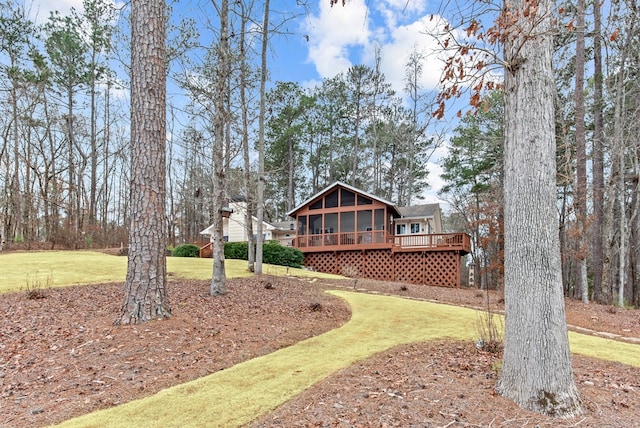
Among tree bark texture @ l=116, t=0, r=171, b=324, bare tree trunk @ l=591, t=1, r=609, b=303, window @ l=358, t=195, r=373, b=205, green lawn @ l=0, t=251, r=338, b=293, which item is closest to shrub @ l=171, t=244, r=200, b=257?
green lawn @ l=0, t=251, r=338, b=293

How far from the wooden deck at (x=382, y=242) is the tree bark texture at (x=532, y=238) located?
1405cm

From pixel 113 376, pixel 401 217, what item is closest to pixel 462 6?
pixel 113 376

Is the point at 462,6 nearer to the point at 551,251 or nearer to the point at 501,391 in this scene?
the point at 551,251

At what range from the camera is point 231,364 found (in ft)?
→ 14.0

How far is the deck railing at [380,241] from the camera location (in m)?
16.8

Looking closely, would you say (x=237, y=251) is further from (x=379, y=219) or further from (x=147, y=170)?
(x=147, y=170)

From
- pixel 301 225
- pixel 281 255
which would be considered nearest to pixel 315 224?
pixel 301 225

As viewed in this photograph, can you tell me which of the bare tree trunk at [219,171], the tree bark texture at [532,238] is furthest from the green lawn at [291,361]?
the bare tree trunk at [219,171]

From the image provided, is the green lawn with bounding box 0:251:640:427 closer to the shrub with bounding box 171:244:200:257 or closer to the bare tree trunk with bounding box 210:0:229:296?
the bare tree trunk with bounding box 210:0:229:296

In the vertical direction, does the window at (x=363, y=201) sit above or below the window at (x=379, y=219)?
above

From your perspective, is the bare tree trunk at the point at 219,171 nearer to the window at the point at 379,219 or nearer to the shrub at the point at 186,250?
the window at the point at 379,219

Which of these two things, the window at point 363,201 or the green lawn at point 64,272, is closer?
the green lawn at point 64,272

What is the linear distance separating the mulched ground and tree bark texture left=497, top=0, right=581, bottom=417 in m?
0.25

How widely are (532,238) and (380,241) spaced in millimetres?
15435
